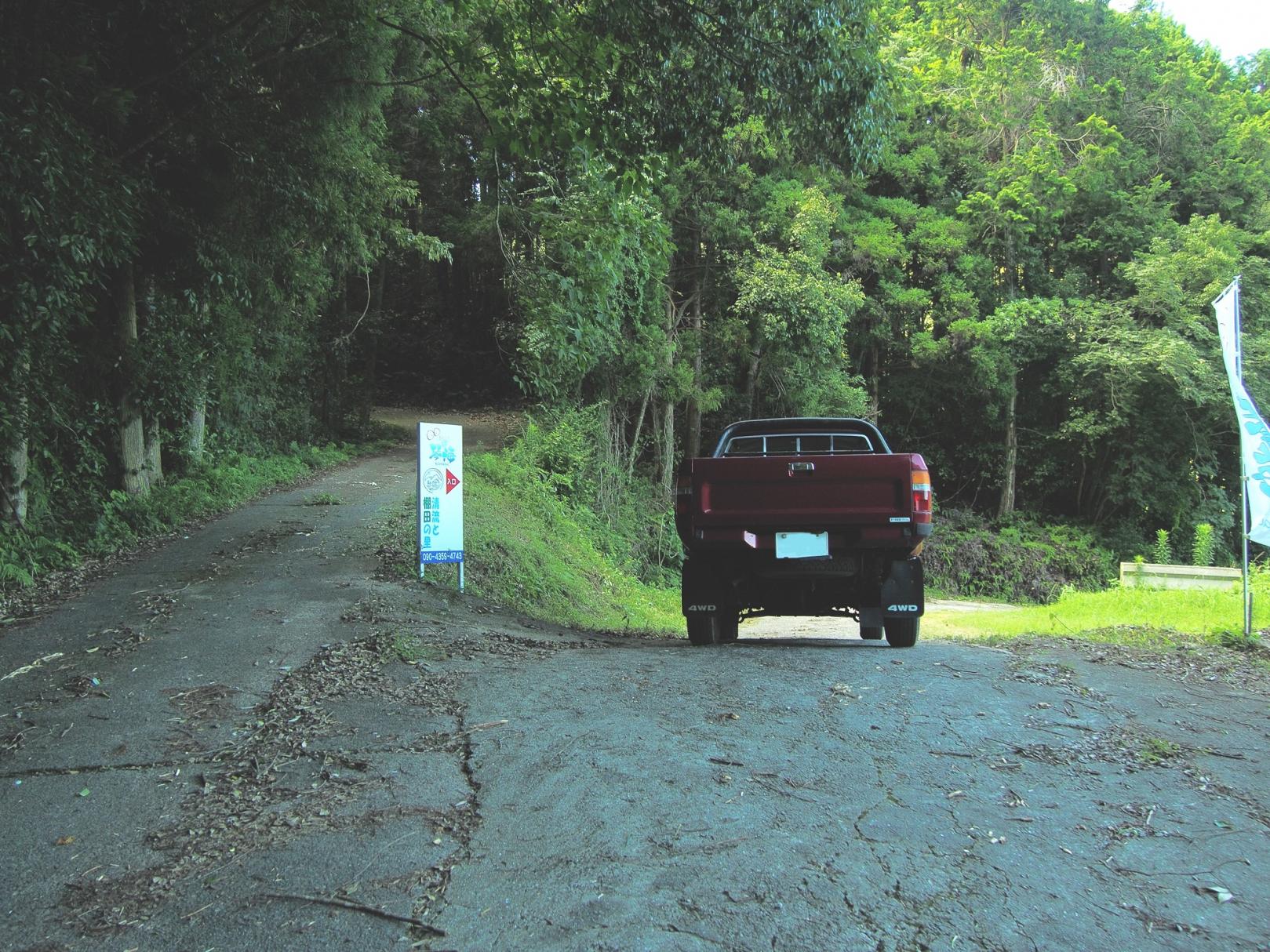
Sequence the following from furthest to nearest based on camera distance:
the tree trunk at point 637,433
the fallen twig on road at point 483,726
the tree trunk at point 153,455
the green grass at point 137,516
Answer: the tree trunk at point 637,433 → the tree trunk at point 153,455 → the green grass at point 137,516 → the fallen twig on road at point 483,726

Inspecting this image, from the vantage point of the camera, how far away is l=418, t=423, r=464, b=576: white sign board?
8.27 metres

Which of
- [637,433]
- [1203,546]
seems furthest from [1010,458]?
[637,433]

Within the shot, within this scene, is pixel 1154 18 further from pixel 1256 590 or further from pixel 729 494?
→ pixel 729 494

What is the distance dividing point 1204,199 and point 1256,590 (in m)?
19.5

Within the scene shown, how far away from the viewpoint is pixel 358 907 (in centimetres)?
272

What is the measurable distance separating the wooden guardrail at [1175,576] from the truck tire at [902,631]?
1090 centimetres

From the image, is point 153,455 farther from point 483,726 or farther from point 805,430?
point 483,726

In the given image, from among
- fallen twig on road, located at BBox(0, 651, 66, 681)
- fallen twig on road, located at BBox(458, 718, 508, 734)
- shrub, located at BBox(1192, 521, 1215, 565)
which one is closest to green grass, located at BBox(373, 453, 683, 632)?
fallen twig on road, located at BBox(0, 651, 66, 681)

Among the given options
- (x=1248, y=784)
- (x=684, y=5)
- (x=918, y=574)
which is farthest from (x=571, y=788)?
(x=684, y=5)

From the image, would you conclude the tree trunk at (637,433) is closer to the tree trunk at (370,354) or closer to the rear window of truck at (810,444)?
the tree trunk at (370,354)

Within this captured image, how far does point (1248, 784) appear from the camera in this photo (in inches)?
151

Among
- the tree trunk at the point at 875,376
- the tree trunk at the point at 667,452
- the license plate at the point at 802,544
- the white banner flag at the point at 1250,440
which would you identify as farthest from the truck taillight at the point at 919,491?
the tree trunk at the point at 875,376

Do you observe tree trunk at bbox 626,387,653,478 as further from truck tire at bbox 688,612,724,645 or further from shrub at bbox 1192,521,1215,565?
shrub at bbox 1192,521,1215,565

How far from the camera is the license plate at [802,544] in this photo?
6.82m
